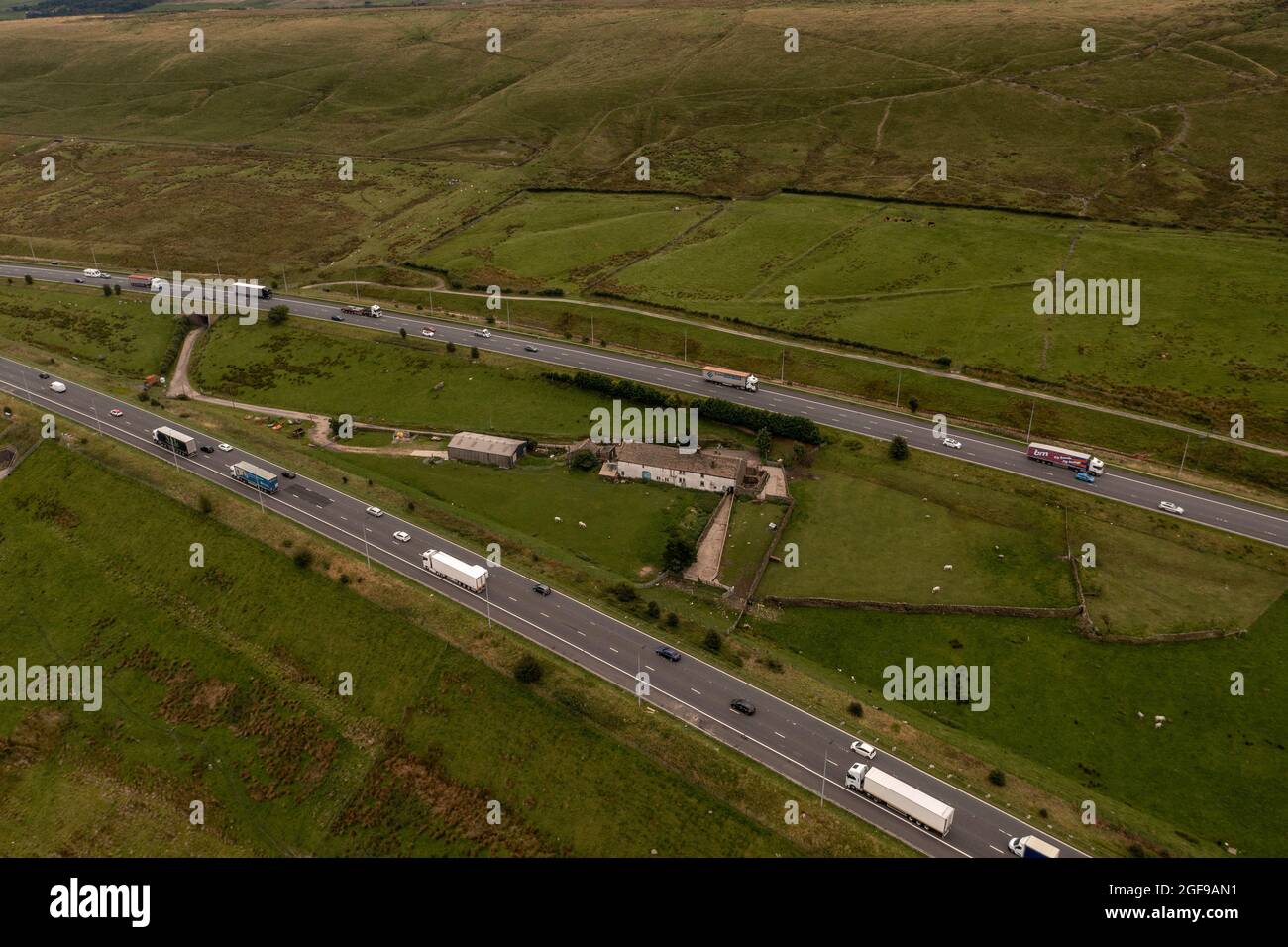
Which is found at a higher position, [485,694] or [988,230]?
[988,230]

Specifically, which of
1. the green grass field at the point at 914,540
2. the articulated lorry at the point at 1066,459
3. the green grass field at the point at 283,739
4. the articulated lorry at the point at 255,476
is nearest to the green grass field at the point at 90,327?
the articulated lorry at the point at 255,476

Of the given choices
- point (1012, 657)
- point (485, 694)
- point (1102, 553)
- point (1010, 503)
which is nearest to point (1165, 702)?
point (1012, 657)

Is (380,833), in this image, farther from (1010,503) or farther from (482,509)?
(1010,503)

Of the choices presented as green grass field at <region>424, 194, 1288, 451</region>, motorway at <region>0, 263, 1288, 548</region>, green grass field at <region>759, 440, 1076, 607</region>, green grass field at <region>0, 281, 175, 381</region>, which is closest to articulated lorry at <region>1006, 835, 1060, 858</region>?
green grass field at <region>759, 440, 1076, 607</region>

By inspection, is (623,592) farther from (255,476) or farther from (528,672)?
(255,476)

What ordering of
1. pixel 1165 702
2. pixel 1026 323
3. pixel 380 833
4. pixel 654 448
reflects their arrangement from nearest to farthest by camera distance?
pixel 380 833 → pixel 1165 702 → pixel 654 448 → pixel 1026 323
